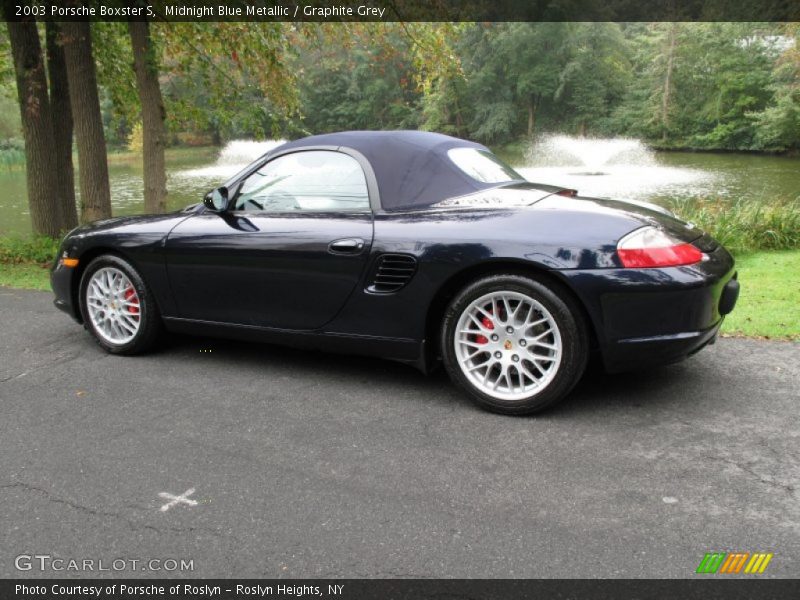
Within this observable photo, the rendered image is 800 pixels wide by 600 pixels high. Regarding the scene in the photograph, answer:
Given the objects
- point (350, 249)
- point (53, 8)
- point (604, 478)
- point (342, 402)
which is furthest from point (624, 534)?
point (53, 8)

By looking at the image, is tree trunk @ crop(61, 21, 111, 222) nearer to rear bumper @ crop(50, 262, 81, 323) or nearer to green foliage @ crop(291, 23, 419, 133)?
rear bumper @ crop(50, 262, 81, 323)

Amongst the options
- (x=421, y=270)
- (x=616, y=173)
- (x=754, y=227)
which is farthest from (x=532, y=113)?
(x=421, y=270)

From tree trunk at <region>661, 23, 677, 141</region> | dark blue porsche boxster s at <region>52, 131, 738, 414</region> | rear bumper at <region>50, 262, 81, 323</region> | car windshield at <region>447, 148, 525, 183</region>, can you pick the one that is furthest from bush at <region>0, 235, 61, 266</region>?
tree trunk at <region>661, 23, 677, 141</region>

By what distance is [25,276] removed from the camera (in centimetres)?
886

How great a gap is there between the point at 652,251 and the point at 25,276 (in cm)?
805

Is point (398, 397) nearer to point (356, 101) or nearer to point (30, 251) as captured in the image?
point (30, 251)

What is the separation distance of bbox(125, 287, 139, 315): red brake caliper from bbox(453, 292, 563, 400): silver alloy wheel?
2.38 m

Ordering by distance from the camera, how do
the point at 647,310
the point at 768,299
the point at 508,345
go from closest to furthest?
the point at 647,310
the point at 508,345
the point at 768,299

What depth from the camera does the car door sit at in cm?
403

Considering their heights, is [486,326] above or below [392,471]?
above

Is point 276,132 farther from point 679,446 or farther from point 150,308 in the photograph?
point 679,446

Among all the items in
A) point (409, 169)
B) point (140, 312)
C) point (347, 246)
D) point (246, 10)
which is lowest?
point (140, 312)

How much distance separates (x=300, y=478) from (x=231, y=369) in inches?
66.2

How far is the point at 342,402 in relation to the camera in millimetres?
3934
